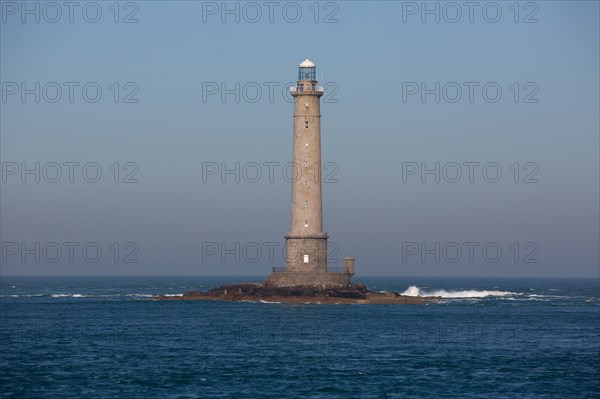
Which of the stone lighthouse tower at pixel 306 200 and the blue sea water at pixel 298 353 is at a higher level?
the stone lighthouse tower at pixel 306 200

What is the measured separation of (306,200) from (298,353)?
36435mm

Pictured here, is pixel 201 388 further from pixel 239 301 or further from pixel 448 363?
pixel 239 301

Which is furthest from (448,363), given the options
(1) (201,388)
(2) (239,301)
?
(2) (239,301)

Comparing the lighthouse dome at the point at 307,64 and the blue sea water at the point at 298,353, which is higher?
the lighthouse dome at the point at 307,64

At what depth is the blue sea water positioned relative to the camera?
48.9m

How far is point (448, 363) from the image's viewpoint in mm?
57344

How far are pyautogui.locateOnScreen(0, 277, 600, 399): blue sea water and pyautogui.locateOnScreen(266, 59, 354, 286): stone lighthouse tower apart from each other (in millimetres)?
4177

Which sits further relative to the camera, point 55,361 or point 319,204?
point 319,204

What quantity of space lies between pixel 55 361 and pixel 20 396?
36.9 ft

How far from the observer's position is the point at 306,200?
96812 mm

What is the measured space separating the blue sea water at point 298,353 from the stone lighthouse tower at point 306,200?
418 cm

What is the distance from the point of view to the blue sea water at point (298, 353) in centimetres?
4888

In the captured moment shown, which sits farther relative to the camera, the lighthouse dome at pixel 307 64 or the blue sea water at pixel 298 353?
the lighthouse dome at pixel 307 64

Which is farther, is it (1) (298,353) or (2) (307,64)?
(2) (307,64)
